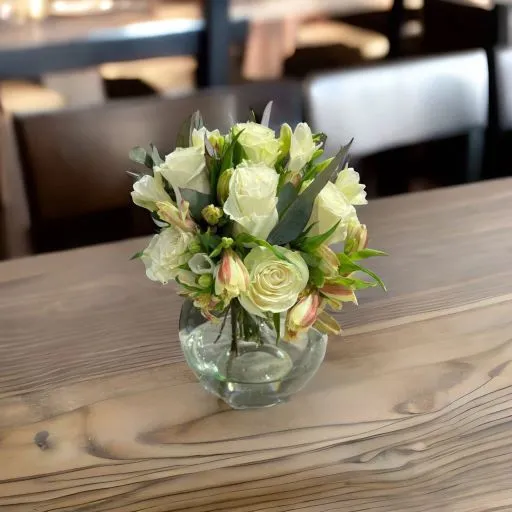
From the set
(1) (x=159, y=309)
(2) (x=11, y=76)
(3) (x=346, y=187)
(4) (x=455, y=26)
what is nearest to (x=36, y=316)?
(1) (x=159, y=309)

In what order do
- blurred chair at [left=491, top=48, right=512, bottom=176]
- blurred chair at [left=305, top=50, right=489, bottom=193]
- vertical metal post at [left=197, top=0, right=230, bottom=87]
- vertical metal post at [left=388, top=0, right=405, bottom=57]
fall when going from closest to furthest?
blurred chair at [left=305, top=50, right=489, bottom=193]
blurred chair at [left=491, top=48, right=512, bottom=176]
vertical metal post at [left=197, top=0, right=230, bottom=87]
vertical metal post at [left=388, top=0, right=405, bottom=57]

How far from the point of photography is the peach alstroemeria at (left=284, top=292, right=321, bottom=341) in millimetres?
694

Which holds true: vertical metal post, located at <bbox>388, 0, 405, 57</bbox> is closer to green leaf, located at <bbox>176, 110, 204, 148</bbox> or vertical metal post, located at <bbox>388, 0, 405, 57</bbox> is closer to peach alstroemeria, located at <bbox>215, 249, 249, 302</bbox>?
green leaf, located at <bbox>176, 110, 204, 148</bbox>

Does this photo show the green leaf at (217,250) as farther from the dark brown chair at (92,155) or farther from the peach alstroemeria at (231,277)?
the dark brown chair at (92,155)

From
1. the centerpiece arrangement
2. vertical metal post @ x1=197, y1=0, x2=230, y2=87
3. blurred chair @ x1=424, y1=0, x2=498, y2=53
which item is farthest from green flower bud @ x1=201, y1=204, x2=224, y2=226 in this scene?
blurred chair @ x1=424, y1=0, x2=498, y2=53

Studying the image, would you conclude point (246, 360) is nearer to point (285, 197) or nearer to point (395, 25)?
point (285, 197)

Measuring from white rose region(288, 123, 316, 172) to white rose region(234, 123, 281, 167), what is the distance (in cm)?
1

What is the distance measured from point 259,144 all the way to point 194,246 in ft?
0.37

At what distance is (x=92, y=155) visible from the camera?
1.29 metres

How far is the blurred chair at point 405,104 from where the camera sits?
55.6 inches

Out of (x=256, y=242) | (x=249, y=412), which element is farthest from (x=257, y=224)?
(x=249, y=412)

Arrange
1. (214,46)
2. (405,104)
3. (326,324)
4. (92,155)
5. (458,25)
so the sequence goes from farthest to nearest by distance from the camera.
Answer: (458,25) → (214,46) → (405,104) → (92,155) → (326,324)

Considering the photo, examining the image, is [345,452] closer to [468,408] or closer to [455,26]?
[468,408]

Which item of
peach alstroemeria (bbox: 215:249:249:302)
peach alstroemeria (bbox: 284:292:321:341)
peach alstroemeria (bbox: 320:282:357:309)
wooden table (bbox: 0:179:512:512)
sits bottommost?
wooden table (bbox: 0:179:512:512)
